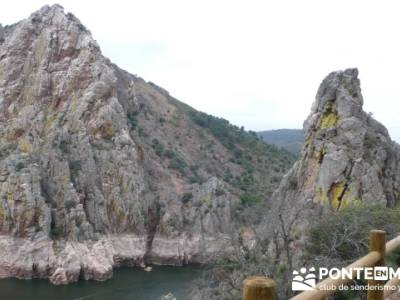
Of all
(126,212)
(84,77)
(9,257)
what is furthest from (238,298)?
(84,77)

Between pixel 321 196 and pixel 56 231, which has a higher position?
pixel 321 196

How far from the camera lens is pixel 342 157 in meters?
30.0

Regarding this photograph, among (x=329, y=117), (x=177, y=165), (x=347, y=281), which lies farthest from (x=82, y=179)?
(x=347, y=281)

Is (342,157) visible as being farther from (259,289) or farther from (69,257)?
(259,289)

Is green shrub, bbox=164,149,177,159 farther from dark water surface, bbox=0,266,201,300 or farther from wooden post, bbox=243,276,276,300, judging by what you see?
wooden post, bbox=243,276,276,300

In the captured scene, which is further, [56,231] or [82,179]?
[82,179]

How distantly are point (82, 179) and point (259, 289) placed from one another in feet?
168

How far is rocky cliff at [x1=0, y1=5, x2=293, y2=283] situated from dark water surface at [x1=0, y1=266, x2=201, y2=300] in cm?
141

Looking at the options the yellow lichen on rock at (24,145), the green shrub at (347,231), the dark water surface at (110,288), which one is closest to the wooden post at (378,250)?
the green shrub at (347,231)

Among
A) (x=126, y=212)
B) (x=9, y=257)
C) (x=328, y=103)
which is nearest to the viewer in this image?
(x=328, y=103)

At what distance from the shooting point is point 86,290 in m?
41.0

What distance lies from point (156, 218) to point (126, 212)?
5504 mm

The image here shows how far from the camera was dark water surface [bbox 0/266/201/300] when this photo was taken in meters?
38.4

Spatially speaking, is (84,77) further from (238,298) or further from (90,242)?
(238,298)
